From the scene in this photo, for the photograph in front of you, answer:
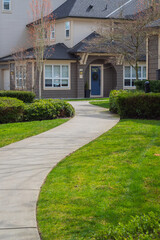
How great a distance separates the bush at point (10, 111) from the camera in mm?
14380

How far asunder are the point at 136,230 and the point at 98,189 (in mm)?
1638

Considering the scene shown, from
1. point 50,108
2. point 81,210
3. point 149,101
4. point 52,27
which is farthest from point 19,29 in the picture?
point 81,210

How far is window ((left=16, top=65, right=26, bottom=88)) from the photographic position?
101ft

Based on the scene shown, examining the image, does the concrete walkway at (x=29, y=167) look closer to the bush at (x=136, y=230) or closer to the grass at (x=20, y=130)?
the grass at (x=20, y=130)

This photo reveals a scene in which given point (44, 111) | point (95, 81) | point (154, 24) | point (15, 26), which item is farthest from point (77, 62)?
point (44, 111)

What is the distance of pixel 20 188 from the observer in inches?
241

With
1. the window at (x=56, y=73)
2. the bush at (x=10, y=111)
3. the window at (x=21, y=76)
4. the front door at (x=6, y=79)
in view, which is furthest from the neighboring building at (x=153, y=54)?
the front door at (x=6, y=79)

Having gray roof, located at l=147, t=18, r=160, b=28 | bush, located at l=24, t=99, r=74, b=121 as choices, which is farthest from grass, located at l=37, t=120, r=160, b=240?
gray roof, located at l=147, t=18, r=160, b=28

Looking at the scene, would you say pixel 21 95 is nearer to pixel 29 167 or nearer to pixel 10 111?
pixel 10 111

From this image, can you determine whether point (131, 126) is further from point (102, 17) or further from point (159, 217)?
point (102, 17)

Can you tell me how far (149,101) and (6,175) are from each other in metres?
8.39

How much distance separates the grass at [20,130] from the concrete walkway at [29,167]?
401mm

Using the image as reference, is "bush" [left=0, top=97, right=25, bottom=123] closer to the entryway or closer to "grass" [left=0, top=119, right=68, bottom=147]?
"grass" [left=0, top=119, right=68, bottom=147]

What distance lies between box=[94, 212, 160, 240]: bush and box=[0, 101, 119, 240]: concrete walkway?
0.84 metres
